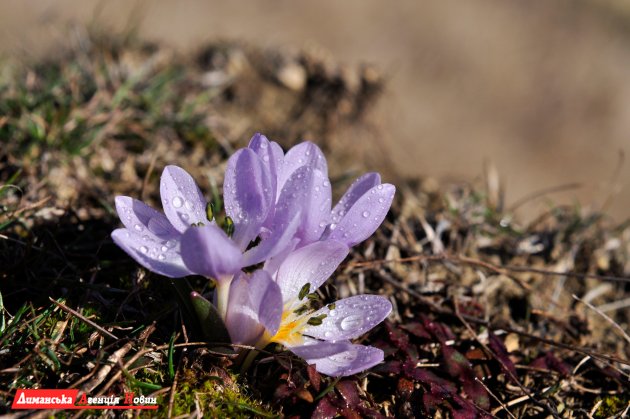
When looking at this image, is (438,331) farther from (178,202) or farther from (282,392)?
(178,202)

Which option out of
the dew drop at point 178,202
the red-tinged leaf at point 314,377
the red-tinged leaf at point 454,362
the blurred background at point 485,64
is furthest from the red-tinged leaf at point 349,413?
the blurred background at point 485,64

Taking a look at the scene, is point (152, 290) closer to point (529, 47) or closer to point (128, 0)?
point (128, 0)

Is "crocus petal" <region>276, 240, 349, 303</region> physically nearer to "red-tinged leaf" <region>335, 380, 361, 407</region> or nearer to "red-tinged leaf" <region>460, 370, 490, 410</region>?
"red-tinged leaf" <region>335, 380, 361, 407</region>

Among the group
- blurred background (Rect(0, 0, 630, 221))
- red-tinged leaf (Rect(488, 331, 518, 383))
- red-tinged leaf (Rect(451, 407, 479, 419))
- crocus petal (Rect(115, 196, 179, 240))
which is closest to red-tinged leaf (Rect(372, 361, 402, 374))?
red-tinged leaf (Rect(451, 407, 479, 419))

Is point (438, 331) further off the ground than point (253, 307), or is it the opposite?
point (253, 307)

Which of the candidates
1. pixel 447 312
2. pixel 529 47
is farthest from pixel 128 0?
pixel 447 312

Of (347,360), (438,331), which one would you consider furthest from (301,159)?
(438,331)
